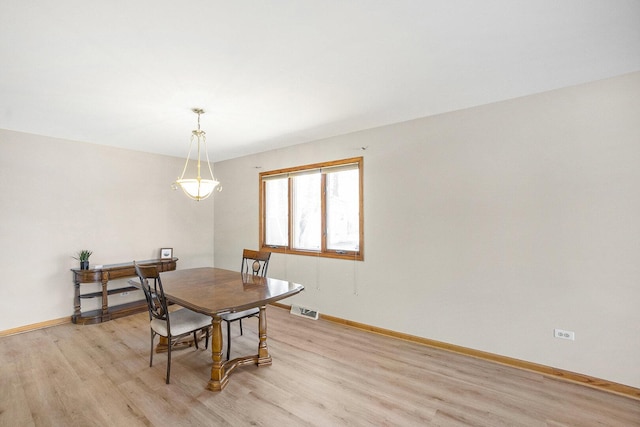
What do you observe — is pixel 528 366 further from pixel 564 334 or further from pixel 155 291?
pixel 155 291

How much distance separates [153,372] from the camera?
247 cm

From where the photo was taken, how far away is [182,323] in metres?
2.46

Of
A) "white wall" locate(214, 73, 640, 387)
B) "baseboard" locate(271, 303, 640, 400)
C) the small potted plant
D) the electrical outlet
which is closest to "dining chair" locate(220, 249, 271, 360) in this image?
"white wall" locate(214, 73, 640, 387)

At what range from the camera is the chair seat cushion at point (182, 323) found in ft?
7.84

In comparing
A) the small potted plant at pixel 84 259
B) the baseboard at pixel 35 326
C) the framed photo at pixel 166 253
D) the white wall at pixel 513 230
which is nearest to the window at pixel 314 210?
the white wall at pixel 513 230

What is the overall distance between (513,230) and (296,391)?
8.02 feet

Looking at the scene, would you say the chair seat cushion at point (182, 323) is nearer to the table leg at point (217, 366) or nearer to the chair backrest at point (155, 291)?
the chair backrest at point (155, 291)

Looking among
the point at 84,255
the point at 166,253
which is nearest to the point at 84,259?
the point at 84,255

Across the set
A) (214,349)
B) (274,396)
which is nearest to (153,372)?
(214,349)

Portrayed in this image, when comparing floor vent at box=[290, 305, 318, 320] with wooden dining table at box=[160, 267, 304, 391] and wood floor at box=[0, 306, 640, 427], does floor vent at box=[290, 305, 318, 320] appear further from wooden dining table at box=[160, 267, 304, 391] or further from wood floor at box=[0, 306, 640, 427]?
wooden dining table at box=[160, 267, 304, 391]

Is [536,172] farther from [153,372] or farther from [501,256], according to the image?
[153,372]

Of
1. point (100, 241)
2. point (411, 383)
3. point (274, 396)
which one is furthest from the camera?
point (100, 241)

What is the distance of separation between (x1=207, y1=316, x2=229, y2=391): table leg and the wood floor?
67 mm

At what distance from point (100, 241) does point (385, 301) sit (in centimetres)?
424
